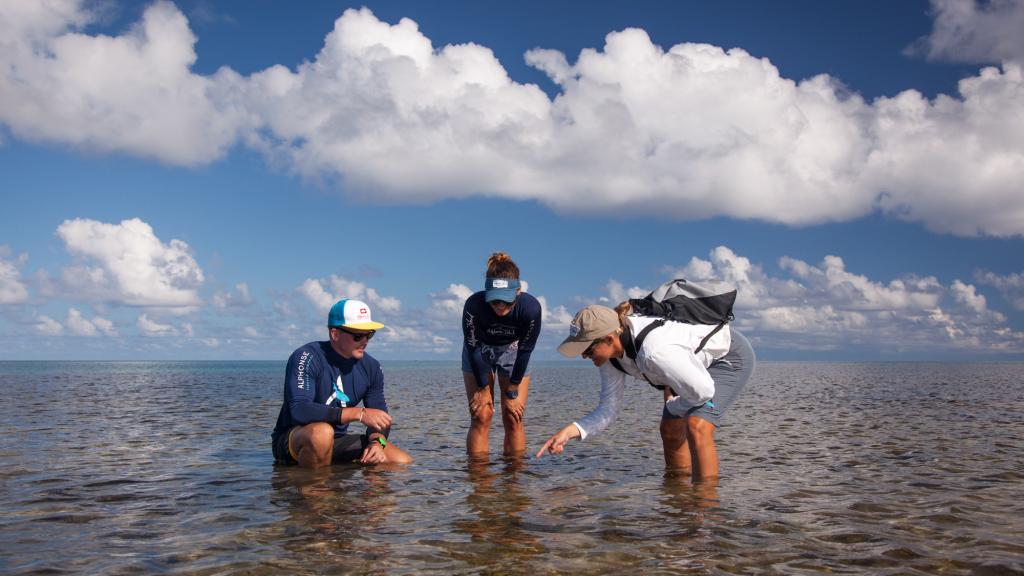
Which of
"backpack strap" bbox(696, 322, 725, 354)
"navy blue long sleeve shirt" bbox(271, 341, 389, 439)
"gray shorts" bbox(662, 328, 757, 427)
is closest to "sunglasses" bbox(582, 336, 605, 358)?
"backpack strap" bbox(696, 322, 725, 354)

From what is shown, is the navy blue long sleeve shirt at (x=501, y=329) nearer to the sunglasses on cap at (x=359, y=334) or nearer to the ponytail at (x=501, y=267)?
the ponytail at (x=501, y=267)

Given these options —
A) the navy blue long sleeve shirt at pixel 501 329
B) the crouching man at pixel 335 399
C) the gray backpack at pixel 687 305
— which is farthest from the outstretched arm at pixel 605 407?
the crouching man at pixel 335 399

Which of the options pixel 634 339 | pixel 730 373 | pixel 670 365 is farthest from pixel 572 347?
pixel 730 373

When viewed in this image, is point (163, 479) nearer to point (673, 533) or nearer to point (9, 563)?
point (9, 563)

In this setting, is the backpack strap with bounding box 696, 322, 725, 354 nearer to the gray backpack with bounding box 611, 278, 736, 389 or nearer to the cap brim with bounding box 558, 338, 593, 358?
the gray backpack with bounding box 611, 278, 736, 389

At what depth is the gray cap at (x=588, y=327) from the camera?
Answer: 254 inches

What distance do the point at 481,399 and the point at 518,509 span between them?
3.28 metres

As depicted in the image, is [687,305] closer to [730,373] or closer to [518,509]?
[730,373]

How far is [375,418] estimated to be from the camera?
855 centimetres

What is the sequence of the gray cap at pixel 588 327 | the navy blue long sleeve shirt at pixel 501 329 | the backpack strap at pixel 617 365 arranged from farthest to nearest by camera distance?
the navy blue long sleeve shirt at pixel 501 329, the backpack strap at pixel 617 365, the gray cap at pixel 588 327

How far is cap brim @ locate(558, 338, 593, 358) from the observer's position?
6488mm

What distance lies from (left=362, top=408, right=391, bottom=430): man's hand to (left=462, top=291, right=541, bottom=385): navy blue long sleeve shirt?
1.78 meters

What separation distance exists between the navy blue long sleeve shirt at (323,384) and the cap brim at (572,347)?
3.21 meters

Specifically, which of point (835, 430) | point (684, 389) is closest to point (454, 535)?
point (684, 389)
